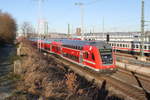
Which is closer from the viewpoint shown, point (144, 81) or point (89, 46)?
point (144, 81)

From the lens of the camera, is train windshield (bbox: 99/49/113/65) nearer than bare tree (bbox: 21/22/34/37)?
Yes

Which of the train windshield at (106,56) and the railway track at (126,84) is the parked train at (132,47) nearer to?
the railway track at (126,84)

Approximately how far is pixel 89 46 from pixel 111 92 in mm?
5418

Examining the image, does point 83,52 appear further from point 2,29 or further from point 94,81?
point 2,29

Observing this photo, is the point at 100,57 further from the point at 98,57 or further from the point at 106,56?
the point at 106,56

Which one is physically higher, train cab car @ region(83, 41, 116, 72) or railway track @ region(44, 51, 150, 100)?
train cab car @ region(83, 41, 116, 72)

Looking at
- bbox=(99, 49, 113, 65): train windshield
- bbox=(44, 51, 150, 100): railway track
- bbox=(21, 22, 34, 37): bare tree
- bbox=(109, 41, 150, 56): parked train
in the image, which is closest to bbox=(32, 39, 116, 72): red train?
bbox=(99, 49, 113, 65): train windshield

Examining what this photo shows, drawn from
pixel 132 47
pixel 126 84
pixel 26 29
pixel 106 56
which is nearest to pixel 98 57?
pixel 106 56

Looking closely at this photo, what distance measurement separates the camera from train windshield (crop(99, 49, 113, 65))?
1396 centimetres

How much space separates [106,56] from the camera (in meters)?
14.2

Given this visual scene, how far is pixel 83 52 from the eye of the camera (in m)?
16.4

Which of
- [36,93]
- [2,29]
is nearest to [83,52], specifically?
[36,93]

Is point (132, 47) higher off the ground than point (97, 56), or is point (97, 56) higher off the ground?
point (97, 56)

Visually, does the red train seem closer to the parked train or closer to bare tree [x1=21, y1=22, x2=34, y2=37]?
the parked train
